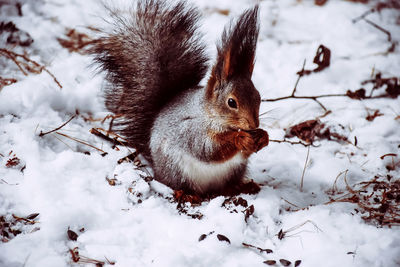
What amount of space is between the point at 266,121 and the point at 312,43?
1.01 m

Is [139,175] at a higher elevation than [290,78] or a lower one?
lower

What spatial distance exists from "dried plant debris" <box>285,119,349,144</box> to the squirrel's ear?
70cm

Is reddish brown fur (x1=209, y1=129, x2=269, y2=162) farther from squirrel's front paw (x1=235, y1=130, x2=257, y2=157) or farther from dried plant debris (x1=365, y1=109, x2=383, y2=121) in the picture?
dried plant debris (x1=365, y1=109, x2=383, y2=121)

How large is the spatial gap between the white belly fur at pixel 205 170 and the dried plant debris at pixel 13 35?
1527 mm

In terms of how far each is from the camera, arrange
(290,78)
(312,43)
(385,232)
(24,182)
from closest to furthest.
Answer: (385,232)
(24,182)
(290,78)
(312,43)

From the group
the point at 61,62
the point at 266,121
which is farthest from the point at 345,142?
the point at 61,62

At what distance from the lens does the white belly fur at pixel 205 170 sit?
140cm

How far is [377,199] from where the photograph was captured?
1311 millimetres

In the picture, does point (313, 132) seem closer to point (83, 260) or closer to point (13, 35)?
point (83, 260)

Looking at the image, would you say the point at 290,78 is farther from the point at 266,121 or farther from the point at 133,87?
the point at 133,87

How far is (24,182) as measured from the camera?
1.21 meters

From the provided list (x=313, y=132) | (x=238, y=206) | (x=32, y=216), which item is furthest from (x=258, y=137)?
(x=32, y=216)

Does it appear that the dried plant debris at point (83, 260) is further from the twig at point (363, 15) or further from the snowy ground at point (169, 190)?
the twig at point (363, 15)

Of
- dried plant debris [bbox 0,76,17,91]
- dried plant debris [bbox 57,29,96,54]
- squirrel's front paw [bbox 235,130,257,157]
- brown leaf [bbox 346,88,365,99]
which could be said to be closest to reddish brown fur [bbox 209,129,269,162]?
squirrel's front paw [bbox 235,130,257,157]
